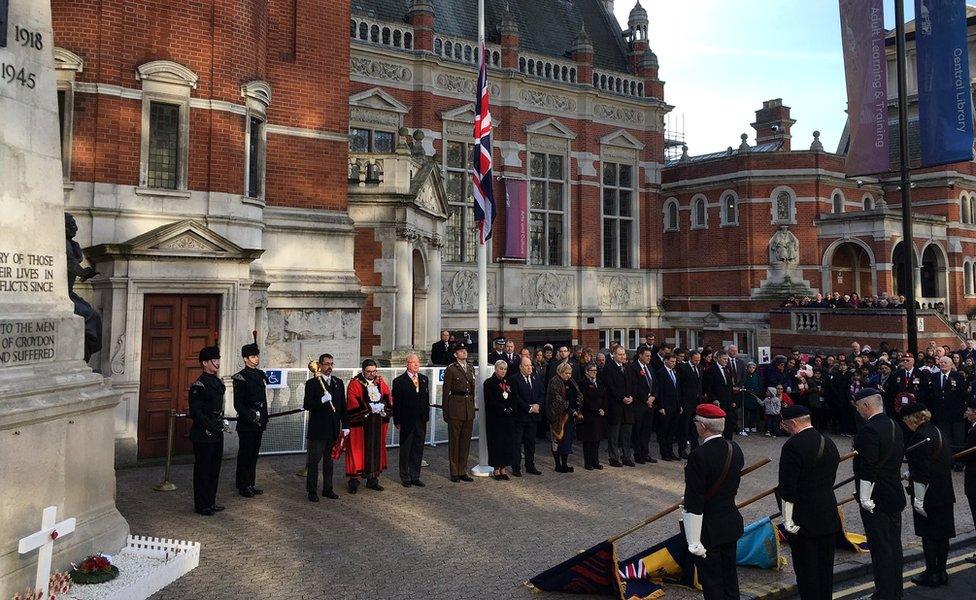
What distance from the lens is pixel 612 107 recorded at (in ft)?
93.7

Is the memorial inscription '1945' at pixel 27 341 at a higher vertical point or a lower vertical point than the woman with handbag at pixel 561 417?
higher

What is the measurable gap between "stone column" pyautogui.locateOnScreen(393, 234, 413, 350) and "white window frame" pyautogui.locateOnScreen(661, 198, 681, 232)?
58.1ft

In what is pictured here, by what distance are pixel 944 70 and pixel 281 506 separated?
16.3m

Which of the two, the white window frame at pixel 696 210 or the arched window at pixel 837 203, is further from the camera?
the white window frame at pixel 696 210

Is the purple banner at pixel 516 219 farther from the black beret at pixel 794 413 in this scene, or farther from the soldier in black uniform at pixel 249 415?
the black beret at pixel 794 413

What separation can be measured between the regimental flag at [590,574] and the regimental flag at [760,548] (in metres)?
1.56

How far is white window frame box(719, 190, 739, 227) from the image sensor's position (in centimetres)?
2942

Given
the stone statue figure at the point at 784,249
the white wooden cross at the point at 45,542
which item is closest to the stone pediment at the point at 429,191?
the white wooden cross at the point at 45,542

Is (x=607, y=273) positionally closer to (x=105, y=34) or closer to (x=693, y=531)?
(x=105, y=34)

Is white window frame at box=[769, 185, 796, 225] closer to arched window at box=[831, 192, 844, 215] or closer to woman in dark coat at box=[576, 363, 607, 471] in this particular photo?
arched window at box=[831, 192, 844, 215]

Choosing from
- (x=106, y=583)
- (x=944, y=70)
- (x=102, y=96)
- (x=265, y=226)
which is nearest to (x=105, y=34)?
(x=102, y=96)

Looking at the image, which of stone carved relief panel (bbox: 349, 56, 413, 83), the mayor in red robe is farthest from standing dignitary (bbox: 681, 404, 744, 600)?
stone carved relief panel (bbox: 349, 56, 413, 83)

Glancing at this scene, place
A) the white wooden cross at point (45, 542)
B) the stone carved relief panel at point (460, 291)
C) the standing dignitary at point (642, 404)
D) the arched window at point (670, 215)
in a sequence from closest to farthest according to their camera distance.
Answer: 1. the white wooden cross at point (45, 542)
2. the standing dignitary at point (642, 404)
3. the stone carved relief panel at point (460, 291)
4. the arched window at point (670, 215)

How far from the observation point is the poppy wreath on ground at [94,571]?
584 cm
